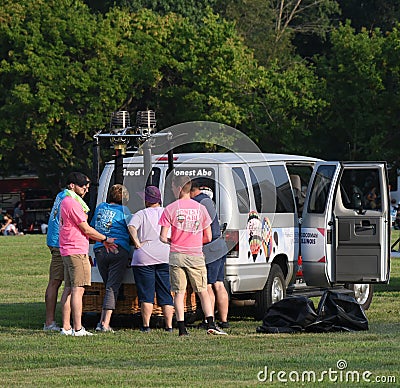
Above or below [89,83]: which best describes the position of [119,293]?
below

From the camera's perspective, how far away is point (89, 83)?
51.2 meters

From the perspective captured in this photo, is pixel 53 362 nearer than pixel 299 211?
Yes

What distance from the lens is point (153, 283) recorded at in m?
13.8

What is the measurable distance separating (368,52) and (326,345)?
1651 inches

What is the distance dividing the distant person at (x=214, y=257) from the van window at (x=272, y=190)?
826 mm

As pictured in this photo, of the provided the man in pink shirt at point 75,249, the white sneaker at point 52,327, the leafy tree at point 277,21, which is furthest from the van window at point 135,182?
the leafy tree at point 277,21

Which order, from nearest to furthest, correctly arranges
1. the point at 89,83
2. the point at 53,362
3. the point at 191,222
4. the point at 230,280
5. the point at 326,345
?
the point at 53,362, the point at 326,345, the point at 191,222, the point at 230,280, the point at 89,83

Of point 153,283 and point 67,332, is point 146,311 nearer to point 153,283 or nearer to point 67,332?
point 153,283

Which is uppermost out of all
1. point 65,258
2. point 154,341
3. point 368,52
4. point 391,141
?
point 368,52

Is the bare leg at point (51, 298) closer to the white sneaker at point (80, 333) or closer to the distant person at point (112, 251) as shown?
the distant person at point (112, 251)

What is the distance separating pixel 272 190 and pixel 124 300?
2494 millimetres

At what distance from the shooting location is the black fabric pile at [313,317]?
529 inches

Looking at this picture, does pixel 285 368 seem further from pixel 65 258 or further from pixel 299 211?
pixel 299 211

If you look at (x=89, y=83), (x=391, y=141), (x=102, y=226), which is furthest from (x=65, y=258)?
(x=391, y=141)
